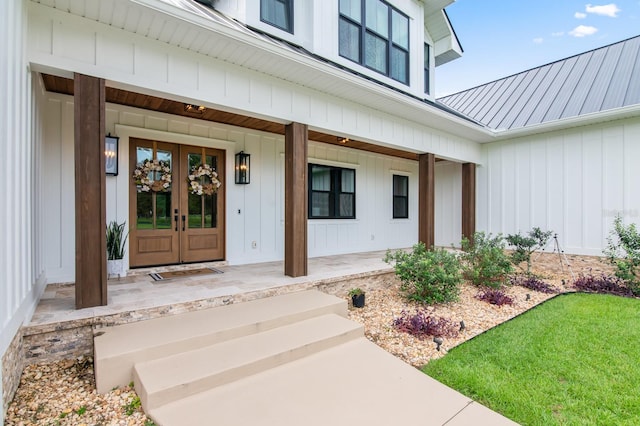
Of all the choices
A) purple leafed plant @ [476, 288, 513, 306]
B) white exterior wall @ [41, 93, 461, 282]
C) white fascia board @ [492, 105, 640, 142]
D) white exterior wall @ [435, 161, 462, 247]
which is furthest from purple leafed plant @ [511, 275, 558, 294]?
white fascia board @ [492, 105, 640, 142]

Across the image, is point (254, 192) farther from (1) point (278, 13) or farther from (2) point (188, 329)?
(2) point (188, 329)

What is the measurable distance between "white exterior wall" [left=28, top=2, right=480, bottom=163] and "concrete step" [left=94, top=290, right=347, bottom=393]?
2.62 metres

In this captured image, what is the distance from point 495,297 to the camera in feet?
17.3

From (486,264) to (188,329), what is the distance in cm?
516

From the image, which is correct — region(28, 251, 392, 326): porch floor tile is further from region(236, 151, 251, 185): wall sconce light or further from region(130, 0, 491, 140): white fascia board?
region(130, 0, 491, 140): white fascia board

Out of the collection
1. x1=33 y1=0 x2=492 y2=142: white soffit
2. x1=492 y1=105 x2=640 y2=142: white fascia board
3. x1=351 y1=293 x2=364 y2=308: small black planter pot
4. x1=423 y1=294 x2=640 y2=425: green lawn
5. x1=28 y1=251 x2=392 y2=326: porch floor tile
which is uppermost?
x1=33 y1=0 x2=492 y2=142: white soffit

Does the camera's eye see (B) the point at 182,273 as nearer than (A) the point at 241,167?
Yes

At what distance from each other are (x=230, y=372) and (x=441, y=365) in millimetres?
2023

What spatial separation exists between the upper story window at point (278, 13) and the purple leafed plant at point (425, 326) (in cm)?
513

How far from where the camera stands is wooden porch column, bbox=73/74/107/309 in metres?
3.17

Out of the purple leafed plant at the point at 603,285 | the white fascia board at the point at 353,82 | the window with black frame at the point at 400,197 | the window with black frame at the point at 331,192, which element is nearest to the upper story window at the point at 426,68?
the white fascia board at the point at 353,82

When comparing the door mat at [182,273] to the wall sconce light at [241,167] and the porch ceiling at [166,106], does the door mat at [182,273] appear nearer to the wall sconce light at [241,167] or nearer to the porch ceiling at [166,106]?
the wall sconce light at [241,167]

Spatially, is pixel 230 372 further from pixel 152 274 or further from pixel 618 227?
pixel 618 227

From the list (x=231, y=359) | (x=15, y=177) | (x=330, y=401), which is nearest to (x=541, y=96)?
(x=330, y=401)
